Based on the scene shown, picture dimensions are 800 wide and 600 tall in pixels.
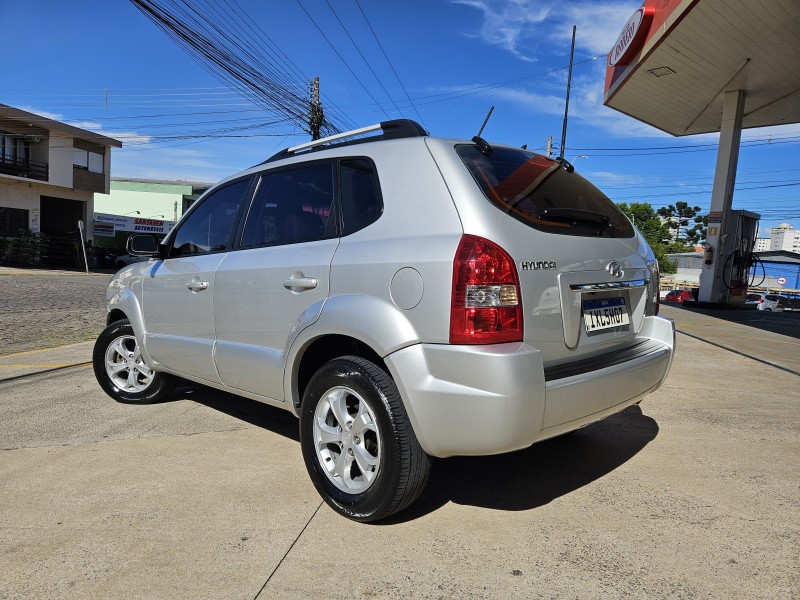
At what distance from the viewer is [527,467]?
3.39 meters

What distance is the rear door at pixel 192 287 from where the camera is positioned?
12.1ft

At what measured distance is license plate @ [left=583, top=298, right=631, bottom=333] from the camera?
2.71m

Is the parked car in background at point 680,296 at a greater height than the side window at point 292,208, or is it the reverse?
the side window at point 292,208

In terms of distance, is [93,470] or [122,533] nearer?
[122,533]

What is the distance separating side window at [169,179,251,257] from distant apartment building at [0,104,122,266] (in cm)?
2878

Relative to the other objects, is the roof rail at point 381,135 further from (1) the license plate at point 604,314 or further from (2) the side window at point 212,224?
(1) the license plate at point 604,314

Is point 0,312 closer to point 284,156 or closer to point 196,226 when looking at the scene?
point 196,226

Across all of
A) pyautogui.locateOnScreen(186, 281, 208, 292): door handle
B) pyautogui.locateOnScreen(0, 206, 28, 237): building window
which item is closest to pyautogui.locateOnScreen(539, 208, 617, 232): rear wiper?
pyautogui.locateOnScreen(186, 281, 208, 292): door handle

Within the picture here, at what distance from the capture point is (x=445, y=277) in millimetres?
2363

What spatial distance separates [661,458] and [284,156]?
3.01 m

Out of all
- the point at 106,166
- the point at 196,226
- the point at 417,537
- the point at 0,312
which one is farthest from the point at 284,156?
the point at 106,166

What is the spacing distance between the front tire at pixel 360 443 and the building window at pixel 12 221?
32.1m

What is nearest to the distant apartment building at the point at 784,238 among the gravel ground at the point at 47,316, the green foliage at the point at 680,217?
the green foliage at the point at 680,217

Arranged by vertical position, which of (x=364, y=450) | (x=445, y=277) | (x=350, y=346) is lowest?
(x=364, y=450)
